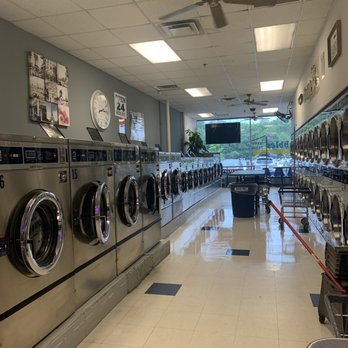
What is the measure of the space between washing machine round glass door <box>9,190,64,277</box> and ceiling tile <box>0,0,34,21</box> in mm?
2663

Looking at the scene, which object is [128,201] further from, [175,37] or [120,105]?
[120,105]

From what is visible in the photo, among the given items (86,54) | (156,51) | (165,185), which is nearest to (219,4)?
(156,51)

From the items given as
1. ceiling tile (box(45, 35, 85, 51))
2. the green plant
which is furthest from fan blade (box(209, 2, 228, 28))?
the green plant

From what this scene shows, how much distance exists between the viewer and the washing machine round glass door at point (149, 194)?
445cm

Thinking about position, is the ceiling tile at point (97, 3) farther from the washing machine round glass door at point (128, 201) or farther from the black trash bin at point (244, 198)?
the black trash bin at point (244, 198)

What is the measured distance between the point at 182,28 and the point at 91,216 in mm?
2996

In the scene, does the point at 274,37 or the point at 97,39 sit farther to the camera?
the point at 274,37

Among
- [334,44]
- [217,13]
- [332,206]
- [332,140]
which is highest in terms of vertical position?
[217,13]

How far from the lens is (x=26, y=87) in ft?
14.9

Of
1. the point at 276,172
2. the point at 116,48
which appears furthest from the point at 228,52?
the point at 276,172

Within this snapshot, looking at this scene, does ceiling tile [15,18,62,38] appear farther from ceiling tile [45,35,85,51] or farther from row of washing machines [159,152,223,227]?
row of washing machines [159,152,223,227]

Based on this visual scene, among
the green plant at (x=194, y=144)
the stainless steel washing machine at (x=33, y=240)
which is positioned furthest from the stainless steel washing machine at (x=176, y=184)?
the green plant at (x=194, y=144)

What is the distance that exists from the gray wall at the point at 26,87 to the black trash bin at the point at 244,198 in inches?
111

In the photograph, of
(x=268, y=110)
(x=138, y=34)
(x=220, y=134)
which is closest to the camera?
(x=138, y=34)
